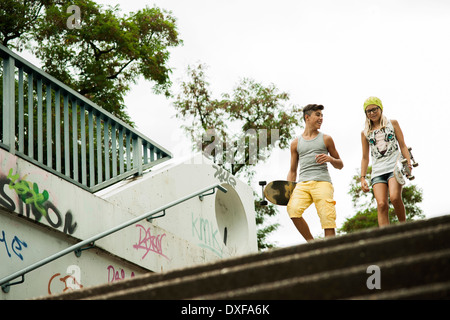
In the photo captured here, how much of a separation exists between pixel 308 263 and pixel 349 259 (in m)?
0.18

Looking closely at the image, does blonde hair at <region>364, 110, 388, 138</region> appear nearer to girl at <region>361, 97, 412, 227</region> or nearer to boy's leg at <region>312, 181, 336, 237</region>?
girl at <region>361, 97, 412, 227</region>

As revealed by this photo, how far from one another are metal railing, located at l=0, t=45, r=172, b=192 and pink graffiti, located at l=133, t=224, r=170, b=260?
75 cm

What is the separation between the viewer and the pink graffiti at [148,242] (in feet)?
26.1

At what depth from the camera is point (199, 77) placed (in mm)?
29328

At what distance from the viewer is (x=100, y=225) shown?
23.7ft

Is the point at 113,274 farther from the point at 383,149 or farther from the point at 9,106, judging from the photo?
the point at 383,149

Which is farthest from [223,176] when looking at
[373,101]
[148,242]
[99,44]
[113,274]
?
[99,44]

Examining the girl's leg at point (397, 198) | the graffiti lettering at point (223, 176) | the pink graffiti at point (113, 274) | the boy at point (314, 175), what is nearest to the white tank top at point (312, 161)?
the boy at point (314, 175)

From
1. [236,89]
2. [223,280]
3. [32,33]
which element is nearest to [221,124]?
[236,89]

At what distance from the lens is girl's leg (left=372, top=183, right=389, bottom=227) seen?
6152mm

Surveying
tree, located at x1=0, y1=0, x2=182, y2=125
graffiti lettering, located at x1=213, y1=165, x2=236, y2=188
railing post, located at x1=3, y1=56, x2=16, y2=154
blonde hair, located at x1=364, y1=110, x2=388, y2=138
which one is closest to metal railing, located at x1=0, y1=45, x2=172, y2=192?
railing post, located at x1=3, y1=56, x2=16, y2=154

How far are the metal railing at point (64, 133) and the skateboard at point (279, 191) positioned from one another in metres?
2.06
